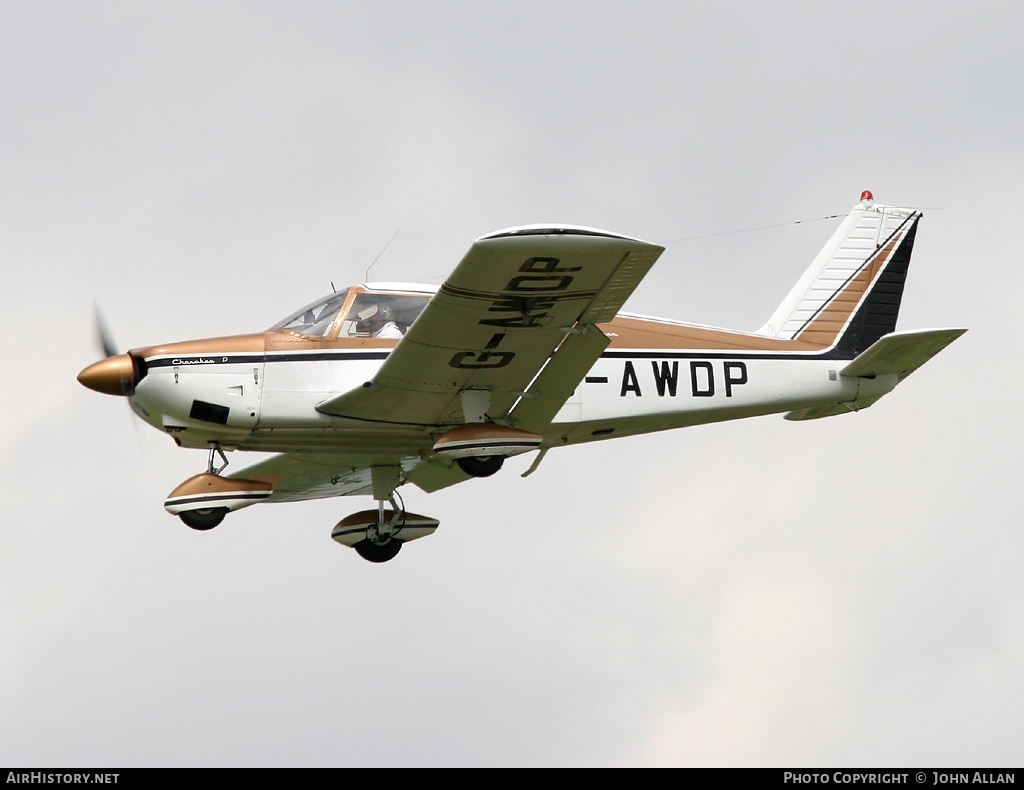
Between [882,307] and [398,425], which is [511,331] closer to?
[398,425]

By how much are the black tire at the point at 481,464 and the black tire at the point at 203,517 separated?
104 inches

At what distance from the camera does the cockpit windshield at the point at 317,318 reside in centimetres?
1784

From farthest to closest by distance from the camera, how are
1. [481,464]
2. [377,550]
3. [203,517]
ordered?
[377,550]
[203,517]
[481,464]

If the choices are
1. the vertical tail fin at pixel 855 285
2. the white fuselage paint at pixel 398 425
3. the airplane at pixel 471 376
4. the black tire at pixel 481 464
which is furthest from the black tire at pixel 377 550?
the vertical tail fin at pixel 855 285

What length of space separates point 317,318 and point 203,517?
246cm

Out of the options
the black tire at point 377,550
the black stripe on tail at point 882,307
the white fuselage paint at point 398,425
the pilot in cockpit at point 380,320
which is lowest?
the black tire at point 377,550

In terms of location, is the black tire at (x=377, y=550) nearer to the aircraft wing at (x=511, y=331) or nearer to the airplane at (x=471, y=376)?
the airplane at (x=471, y=376)

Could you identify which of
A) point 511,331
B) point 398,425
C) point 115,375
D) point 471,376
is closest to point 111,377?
point 115,375

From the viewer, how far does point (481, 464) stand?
58.0 ft

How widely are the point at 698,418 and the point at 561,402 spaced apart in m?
2.18

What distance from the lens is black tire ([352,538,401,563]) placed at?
64.7ft

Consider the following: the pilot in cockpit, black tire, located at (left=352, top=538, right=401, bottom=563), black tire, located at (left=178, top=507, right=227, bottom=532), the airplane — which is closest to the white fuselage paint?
the airplane

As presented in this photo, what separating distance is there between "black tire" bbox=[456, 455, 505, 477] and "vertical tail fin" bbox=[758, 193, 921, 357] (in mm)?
4745
